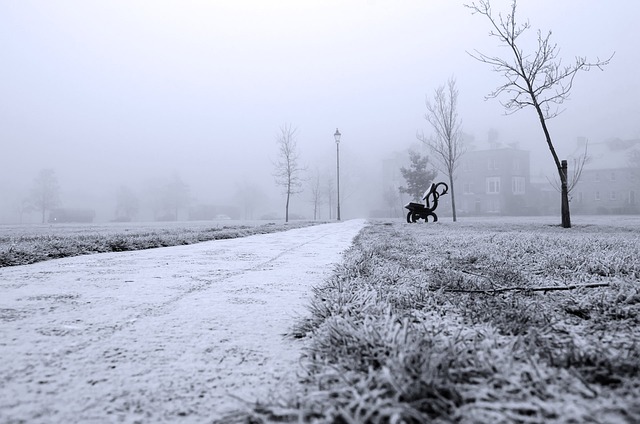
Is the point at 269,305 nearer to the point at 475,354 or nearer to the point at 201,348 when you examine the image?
the point at 201,348

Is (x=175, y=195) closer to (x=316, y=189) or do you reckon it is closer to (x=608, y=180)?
(x=316, y=189)

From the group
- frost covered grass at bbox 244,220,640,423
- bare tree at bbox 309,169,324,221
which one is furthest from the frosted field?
bare tree at bbox 309,169,324,221

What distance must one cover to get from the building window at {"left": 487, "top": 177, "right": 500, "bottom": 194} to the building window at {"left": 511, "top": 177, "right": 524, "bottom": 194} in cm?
230

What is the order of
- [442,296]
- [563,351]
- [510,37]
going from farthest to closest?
1. [510,37]
2. [442,296]
3. [563,351]

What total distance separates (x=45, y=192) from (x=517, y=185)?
232ft

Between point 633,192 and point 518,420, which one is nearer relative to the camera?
point 518,420

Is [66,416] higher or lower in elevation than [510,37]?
lower

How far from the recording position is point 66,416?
0.68m

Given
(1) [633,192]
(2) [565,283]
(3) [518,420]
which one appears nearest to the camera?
(3) [518,420]

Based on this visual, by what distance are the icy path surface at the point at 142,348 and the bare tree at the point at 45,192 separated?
61.0 m

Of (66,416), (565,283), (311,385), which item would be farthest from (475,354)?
(565,283)

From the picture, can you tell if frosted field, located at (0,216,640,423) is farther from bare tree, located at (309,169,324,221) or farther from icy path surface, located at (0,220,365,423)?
bare tree, located at (309,169,324,221)

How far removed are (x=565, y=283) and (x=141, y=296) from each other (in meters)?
2.14

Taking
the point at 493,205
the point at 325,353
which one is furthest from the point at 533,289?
the point at 493,205
